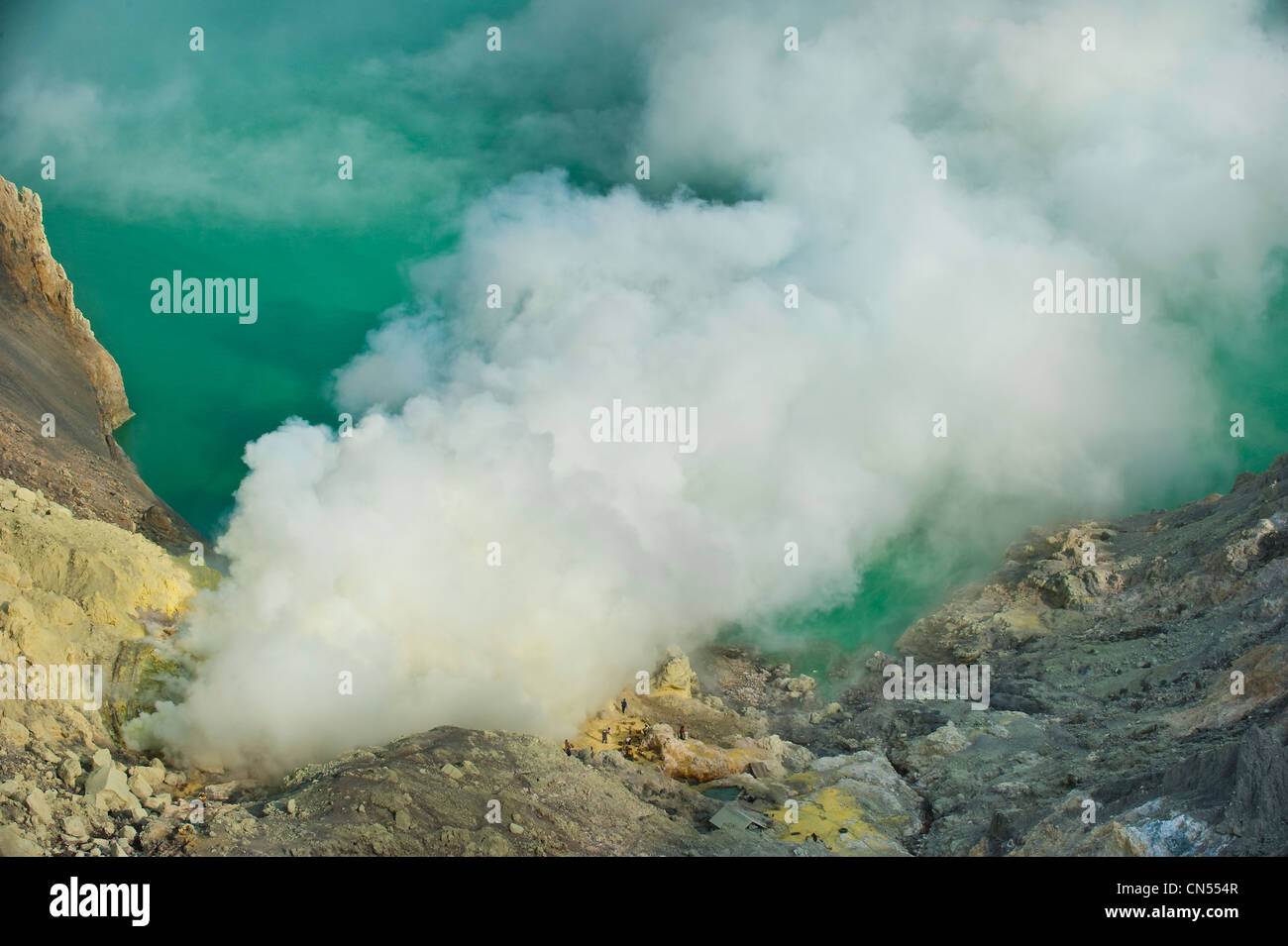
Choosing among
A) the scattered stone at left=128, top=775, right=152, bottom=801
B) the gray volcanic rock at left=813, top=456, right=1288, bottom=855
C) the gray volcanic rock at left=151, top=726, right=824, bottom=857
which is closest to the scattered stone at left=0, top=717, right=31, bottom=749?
the scattered stone at left=128, top=775, right=152, bottom=801

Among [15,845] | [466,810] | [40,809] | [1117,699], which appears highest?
[1117,699]

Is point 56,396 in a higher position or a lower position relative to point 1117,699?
higher

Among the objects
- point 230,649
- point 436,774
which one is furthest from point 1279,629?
point 230,649

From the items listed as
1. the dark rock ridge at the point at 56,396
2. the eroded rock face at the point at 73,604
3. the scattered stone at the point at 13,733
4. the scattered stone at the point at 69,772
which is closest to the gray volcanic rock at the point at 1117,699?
the scattered stone at the point at 69,772

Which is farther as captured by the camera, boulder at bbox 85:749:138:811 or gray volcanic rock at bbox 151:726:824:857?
gray volcanic rock at bbox 151:726:824:857

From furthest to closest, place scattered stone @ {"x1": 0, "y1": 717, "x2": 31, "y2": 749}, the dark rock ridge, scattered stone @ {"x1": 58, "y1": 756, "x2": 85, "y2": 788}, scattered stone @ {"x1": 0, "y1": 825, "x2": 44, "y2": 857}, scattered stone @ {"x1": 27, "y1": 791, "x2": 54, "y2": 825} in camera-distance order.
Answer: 1. the dark rock ridge
2. scattered stone @ {"x1": 0, "y1": 717, "x2": 31, "y2": 749}
3. scattered stone @ {"x1": 58, "y1": 756, "x2": 85, "y2": 788}
4. scattered stone @ {"x1": 27, "y1": 791, "x2": 54, "y2": 825}
5. scattered stone @ {"x1": 0, "y1": 825, "x2": 44, "y2": 857}

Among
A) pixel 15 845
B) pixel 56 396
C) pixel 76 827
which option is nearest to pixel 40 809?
pixel 76 827

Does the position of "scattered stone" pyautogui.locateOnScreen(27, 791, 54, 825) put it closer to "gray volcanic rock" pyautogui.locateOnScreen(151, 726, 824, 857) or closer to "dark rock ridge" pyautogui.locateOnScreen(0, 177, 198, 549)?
"gray volcanic rock" pyautogui.locateOnScreen(151, 726, 824, 857)

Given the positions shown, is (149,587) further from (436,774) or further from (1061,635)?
(1061,635)

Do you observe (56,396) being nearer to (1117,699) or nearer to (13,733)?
(13,733)
